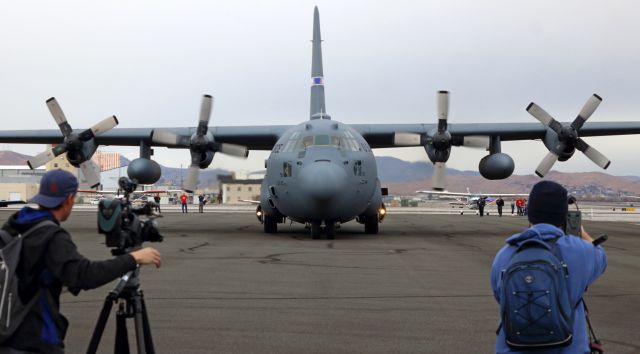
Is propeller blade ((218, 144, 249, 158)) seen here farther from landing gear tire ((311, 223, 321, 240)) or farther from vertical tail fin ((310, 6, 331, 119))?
landing gear tire ((311, 223, 321, 240))

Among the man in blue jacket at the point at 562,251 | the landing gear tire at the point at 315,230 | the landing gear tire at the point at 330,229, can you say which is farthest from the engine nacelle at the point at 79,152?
the man in blue jacket at the point at 562,251

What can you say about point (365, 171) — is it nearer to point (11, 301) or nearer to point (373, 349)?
point (373, 349)

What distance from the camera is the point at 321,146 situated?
2002 cm

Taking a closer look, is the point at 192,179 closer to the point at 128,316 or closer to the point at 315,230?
the point at 315,230

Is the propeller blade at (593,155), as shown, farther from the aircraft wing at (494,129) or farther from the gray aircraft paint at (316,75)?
the gray aircraft paint at (316,75)

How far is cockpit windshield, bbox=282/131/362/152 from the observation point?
2016cm

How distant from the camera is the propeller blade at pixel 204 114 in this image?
2400cm

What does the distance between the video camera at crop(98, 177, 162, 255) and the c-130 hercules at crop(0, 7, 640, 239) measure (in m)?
13.8

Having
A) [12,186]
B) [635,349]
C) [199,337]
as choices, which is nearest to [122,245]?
[199,337]

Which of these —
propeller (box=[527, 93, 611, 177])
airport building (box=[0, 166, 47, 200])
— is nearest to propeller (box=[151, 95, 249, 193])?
propeller (box=[527, 93, 611, 177])

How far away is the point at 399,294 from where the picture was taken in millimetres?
9742

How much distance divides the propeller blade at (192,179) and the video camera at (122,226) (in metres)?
20.0

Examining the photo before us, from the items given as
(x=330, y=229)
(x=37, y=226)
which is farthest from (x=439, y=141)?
(x=37, y=226)

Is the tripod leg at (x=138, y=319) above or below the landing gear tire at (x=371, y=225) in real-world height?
above
